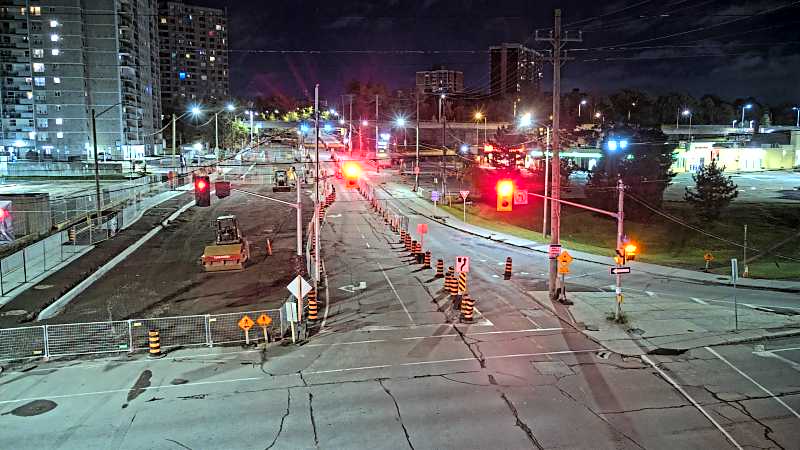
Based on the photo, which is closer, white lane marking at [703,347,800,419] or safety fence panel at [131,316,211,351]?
white lane marking at [703,347,800,419]

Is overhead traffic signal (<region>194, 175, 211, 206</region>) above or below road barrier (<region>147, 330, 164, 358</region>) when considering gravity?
above

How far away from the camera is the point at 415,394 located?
16250mm

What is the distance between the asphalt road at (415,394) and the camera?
44.5ft

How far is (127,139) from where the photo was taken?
379 ft

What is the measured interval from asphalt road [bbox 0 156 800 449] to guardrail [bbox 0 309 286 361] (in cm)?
92

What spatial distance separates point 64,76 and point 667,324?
108 meters

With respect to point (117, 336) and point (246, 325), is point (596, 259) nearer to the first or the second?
point (246, 325)

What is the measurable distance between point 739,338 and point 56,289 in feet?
95.6

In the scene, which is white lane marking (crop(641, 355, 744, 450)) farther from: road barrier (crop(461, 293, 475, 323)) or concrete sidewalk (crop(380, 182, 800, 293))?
concrete sidewalk (crop(380, 182, 800, 293))

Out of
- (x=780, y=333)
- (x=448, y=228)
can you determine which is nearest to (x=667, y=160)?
(x=448, y=228)

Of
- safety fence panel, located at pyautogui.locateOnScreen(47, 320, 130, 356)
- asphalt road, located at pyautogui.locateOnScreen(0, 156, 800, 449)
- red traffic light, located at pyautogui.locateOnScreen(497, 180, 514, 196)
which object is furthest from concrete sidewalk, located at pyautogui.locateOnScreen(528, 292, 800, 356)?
safety fence panel, located at pyautogui.locateOnScreen(47, 320, 130, 356)

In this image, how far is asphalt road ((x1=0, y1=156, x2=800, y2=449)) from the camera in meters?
13.6

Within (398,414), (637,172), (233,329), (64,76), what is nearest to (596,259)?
(637,172)

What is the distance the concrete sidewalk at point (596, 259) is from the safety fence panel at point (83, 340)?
27036mm
